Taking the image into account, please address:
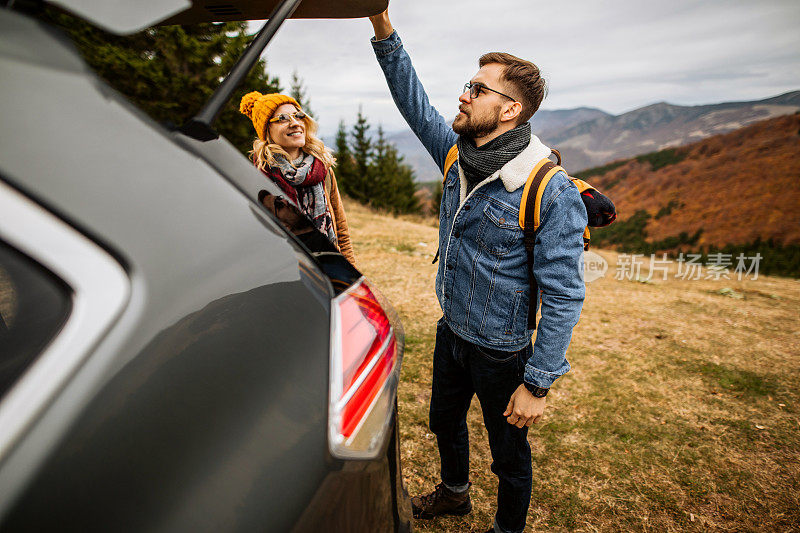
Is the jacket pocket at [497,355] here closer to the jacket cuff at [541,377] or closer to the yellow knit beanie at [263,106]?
the jacket cuff at [541,377]

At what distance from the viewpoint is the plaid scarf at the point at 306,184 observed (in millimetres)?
2726

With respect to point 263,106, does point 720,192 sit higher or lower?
higher

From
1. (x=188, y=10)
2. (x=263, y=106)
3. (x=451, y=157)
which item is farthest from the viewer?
(x=263, y=106)

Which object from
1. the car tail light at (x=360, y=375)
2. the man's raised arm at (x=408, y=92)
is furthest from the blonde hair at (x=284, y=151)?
the car tail light at (x=360, y=375)

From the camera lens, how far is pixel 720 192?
69.1 meters

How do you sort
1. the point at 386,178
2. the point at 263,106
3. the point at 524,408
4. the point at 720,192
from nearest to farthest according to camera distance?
the point at 524,408 < the point at 263,106 < the point at 386,178 < the point at 720,192

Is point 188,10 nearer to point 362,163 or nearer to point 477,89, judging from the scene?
point 477,89

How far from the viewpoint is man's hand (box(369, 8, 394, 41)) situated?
179 cm

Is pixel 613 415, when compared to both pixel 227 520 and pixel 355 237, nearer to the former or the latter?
pixel 227 520

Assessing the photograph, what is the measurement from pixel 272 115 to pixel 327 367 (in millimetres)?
2546

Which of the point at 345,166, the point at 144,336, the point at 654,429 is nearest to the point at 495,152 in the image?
the point at 144,336

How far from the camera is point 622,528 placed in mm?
2285

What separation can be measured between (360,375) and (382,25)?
1.68m

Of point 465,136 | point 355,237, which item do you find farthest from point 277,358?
point 355,237
